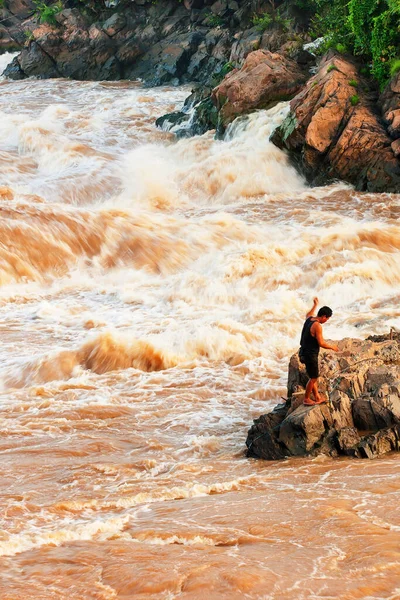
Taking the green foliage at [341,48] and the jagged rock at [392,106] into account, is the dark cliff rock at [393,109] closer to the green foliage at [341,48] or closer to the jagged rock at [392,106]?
the jagged rock at [392,106]

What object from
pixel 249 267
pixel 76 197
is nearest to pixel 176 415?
pixel 249 267

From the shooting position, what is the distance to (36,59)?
1324 inches

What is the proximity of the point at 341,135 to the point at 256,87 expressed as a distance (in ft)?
15.0

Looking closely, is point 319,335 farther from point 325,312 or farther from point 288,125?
point 288,125

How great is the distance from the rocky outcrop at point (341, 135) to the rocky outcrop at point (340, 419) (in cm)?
1085

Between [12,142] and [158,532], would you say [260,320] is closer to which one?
[158,532]

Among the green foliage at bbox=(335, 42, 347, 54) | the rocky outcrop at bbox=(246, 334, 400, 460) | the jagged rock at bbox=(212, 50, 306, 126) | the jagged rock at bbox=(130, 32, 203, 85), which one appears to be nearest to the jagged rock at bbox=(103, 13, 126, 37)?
the jagged rock at bbox=(130, 32, 203, 85)

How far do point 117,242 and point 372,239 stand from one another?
5.04m

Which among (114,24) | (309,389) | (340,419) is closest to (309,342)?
(309,389)

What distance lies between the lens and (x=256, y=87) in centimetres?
2152

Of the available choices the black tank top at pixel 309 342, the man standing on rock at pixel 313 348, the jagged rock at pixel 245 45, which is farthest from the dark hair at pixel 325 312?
the jagged rock at pixel 245 45

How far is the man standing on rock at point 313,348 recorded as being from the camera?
23.9ft

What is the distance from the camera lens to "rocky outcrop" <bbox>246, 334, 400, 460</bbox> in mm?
7105

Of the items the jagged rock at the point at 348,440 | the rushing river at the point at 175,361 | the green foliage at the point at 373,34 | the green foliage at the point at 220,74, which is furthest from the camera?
the green foliage at the point at 220,74
